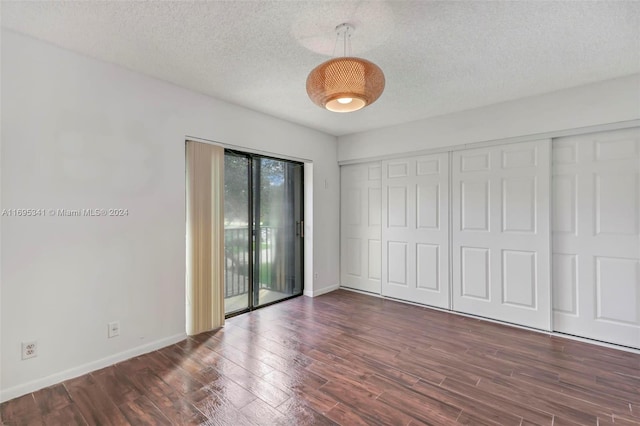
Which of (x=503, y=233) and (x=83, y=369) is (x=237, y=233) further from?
(x=503, y=233)

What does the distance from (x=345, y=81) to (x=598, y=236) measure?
3004 mm

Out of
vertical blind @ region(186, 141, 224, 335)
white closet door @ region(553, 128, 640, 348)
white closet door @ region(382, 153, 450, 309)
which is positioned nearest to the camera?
white closet door @ region(553, 128, 640, 348)

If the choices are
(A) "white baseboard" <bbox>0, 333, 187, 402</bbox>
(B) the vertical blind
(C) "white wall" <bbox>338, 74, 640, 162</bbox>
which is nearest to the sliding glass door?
(B) the vertical blind

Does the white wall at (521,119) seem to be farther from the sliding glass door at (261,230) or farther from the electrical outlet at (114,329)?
the electrical outlet at (114,329)

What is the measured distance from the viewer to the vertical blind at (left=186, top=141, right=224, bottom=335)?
3143mm

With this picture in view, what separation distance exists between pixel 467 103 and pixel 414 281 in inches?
94.0

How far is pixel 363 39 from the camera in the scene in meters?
2.16

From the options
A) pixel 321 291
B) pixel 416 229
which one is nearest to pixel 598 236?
pixel 416 229

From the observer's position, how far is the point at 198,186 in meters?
3.19

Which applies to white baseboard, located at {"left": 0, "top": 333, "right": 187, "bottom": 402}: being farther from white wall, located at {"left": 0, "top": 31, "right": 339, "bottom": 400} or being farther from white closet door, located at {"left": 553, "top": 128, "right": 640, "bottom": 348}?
white closet door, located at {"left": 553, "top": 128, "right": 640, "bottom": 348}

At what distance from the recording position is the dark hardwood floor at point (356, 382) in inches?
75.3

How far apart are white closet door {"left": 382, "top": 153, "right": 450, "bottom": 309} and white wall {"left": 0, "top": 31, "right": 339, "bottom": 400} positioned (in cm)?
264

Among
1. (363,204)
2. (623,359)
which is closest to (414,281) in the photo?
(363,204)

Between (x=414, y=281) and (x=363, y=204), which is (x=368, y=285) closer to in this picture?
(x=414, y=281)
